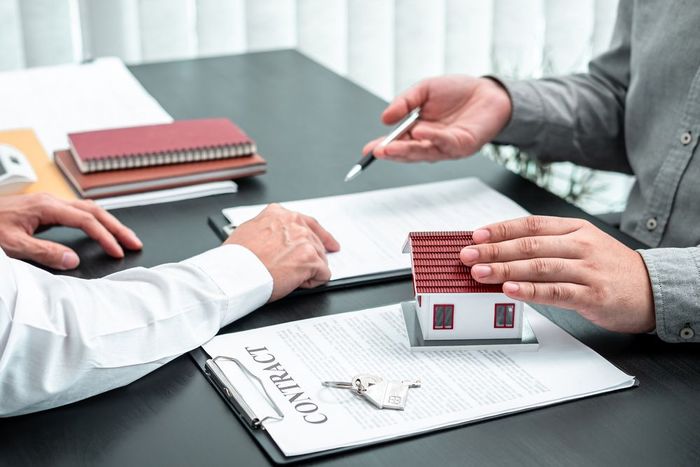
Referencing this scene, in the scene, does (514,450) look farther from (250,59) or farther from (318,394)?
(250,59)

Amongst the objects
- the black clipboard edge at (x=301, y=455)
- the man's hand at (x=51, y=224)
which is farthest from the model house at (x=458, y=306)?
the man's hand at (x=51, y=224)

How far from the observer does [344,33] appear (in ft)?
9.11

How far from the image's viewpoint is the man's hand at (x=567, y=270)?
3.08 ft

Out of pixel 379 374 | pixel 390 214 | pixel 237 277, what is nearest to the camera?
pixel 379 374

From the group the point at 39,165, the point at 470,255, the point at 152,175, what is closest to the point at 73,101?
the point at 39,165

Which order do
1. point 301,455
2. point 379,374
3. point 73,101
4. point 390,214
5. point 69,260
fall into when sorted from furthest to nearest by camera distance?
point 73,101 → point 390,214 → point 69,260 → point 379,374 → point 301,455

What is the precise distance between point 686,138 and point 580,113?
0.21m

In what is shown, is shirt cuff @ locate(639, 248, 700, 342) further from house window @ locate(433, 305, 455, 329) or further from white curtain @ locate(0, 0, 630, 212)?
white curtain @ locate(0, 0, 630, 212)

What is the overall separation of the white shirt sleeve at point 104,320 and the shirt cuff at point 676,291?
41cm

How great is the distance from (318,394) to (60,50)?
6.33 ft

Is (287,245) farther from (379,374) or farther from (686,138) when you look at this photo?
(686,138)

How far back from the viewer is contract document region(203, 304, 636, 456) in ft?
2.68

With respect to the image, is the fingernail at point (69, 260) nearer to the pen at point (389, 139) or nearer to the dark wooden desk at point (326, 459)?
the dark wooden desk at point (326, 459)

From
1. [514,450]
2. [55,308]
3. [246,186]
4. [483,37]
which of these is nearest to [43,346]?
[55,308]
